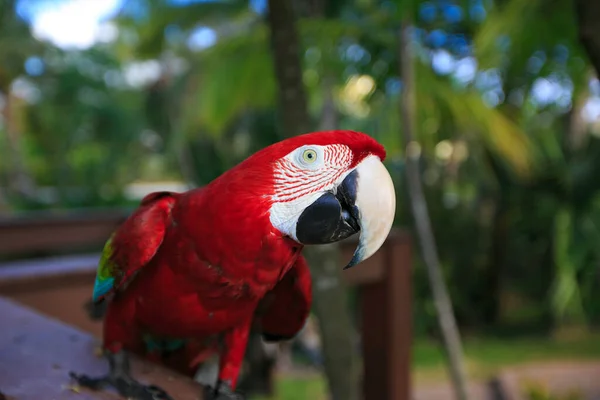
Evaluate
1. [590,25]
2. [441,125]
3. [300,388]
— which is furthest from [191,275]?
[300,388]

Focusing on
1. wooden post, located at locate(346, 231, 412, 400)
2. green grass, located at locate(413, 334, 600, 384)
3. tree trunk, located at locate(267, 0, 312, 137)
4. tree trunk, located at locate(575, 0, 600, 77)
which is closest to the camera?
tree trunk, located at locate(575, 0, 600, 77)

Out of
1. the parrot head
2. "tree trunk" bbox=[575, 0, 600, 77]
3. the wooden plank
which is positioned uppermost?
"tree trunk" bbox=[575, 0, 600, 77]

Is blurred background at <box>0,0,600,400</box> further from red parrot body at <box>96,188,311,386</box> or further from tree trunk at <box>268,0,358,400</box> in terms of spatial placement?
red parrot body at <box>96,188,311,386</box>

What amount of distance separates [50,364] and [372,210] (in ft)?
2.29

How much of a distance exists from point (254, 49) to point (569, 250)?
415 centimetres

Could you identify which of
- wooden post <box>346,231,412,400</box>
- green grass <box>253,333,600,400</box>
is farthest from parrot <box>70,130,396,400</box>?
green grass <box>253,333,600,400</box>

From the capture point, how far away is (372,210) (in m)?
0.78

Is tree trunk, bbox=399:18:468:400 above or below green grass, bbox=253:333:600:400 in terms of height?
above

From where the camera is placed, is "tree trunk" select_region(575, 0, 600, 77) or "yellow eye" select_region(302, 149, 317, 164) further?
"tree trunk" select_region(575, 0, 600, 77)

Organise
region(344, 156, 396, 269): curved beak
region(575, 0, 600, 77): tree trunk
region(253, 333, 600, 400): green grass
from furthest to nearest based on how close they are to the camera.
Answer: region(253, 333, 600, 400): green grass, region(575, 0, 600, 77): tree trunk, region(344, 156, 396, 269): curved beak

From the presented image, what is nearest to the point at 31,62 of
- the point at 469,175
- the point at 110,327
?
the point at 469,175

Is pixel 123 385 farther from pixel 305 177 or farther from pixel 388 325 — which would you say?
pixel 388 325

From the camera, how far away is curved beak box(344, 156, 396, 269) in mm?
782

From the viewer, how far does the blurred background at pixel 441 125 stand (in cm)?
264
